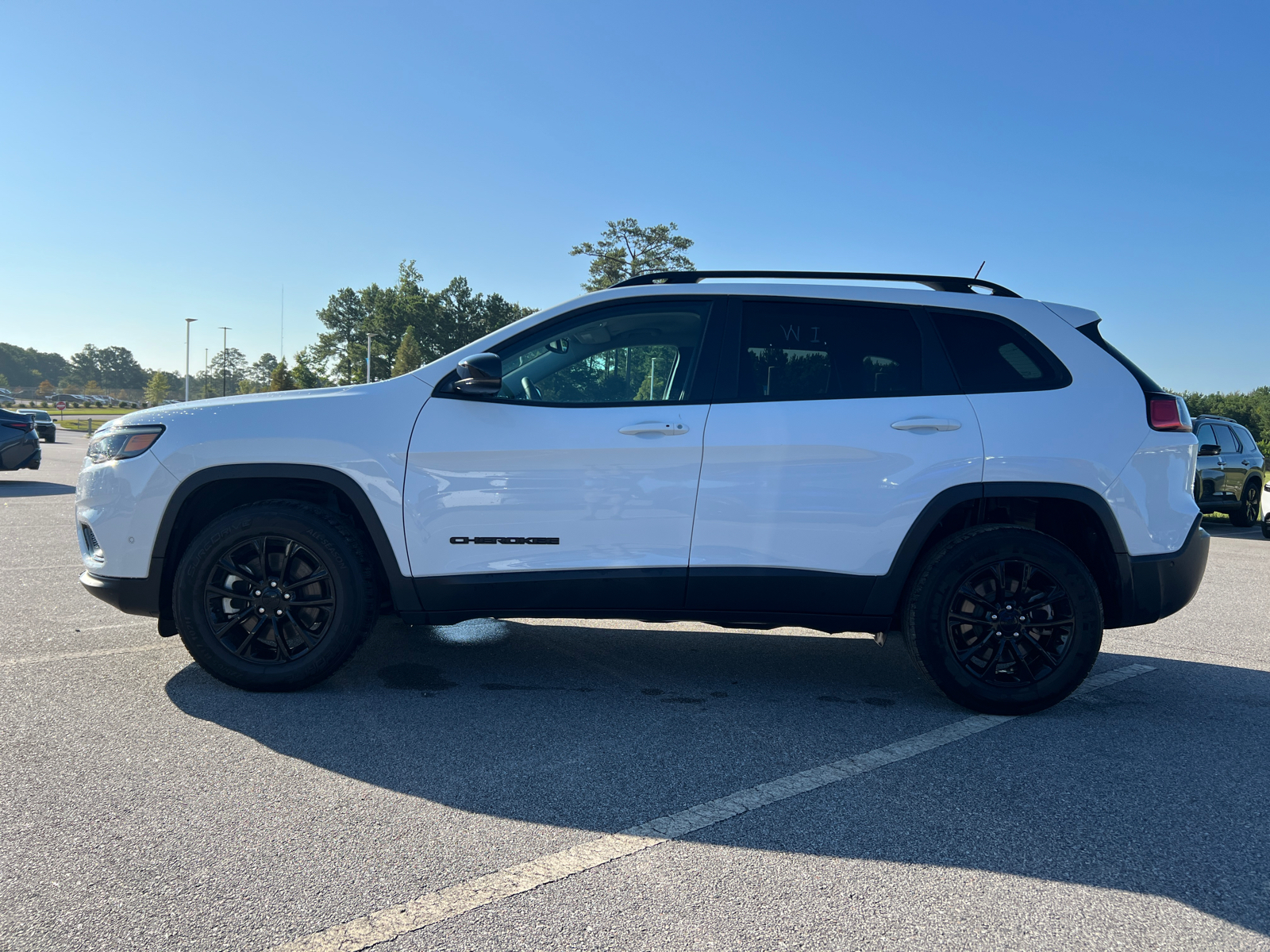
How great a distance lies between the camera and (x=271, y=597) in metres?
4.01

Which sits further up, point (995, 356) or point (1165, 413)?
point (995, 356)

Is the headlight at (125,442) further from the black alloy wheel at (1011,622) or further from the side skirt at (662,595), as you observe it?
the black alloy wheel at (1011,622)

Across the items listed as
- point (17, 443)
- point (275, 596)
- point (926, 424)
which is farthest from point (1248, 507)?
point (17, 443)

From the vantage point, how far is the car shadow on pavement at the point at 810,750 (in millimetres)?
2725

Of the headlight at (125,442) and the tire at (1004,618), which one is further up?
the headlight at (125,442)

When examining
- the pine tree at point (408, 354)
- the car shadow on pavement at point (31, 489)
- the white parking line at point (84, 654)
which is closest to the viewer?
the white parking line at point (84, 654)

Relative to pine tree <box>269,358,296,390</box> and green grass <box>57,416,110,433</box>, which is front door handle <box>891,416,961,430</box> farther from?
pine tree <box>269,358,296,390</box>

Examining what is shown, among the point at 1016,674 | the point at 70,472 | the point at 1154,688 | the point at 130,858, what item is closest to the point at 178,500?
the point at 130,858

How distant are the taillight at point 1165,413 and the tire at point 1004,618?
0.71m

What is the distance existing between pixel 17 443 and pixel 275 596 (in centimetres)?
1353

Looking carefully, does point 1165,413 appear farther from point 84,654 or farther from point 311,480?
point 84,654

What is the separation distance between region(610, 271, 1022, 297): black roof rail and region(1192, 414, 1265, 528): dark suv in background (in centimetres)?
1208

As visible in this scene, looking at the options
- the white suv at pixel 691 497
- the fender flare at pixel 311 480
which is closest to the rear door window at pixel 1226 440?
the white suv at pixel 691 497

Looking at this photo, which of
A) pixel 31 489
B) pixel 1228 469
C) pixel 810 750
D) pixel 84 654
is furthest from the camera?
pixel 1228 469
